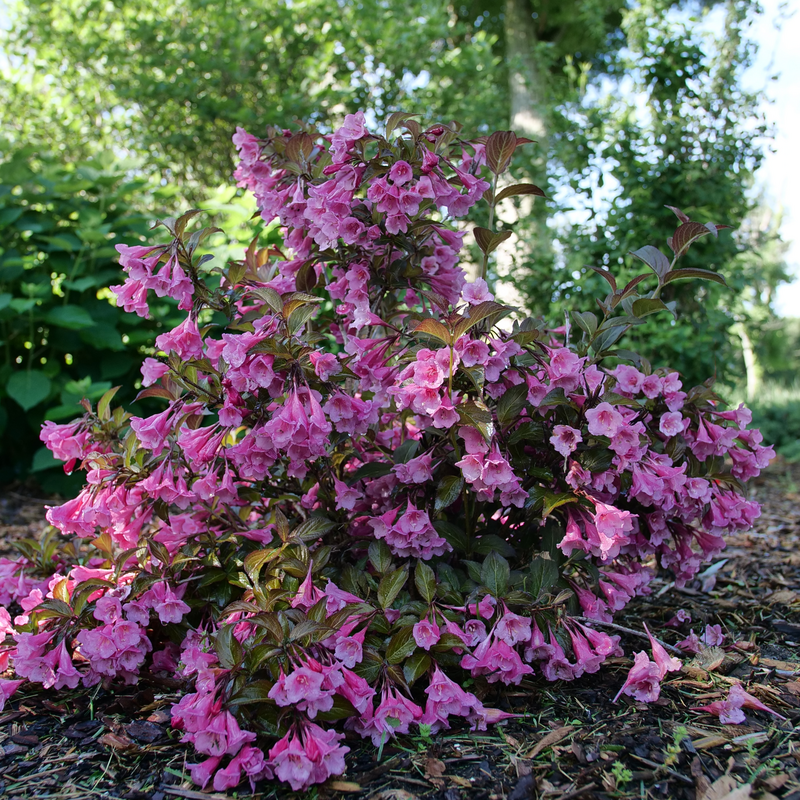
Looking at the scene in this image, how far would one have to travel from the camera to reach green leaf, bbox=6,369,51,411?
365 centimetres

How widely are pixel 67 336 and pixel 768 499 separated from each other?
4809 mm

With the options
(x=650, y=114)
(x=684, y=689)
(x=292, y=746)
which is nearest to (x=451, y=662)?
(x=292, y=746)

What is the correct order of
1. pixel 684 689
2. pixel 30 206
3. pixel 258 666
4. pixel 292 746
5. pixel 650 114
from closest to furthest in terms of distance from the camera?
pixel 292 746 → pixel 258 666 → pixel 684 689 → pixel 30 206 → pixel 650 114

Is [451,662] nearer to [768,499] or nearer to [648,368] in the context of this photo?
[648,368]

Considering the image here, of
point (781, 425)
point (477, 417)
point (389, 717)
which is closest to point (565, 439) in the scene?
point (477, 417)

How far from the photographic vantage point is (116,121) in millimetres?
6297

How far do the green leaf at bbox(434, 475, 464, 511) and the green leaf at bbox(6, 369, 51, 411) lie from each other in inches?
111

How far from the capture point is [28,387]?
3.74 metres

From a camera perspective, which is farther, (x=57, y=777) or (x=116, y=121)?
(x=116, y=121)

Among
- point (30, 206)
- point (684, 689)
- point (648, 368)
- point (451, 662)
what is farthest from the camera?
point (30, 206)

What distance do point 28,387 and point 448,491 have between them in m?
3.02

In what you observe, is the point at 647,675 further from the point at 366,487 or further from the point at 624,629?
the point at 366,487

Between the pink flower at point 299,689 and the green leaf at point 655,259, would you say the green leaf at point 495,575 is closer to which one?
the pink flower at point 299,689

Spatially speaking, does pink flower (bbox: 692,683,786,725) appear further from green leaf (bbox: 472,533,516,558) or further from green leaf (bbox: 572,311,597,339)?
green leaf (bbox: 572,311,597,339)
